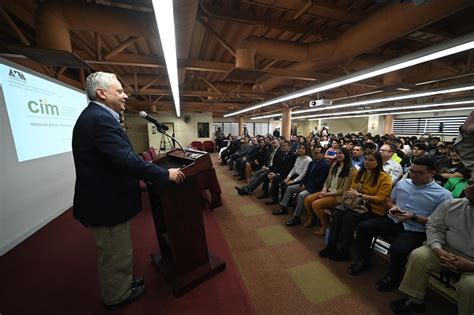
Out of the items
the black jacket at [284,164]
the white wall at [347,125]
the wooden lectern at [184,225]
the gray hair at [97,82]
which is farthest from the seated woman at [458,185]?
the white wall at [347,125]

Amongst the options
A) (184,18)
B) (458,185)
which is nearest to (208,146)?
(184,18)

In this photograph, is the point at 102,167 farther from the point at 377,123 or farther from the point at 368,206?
the point at 377,123

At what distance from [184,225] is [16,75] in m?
2.89

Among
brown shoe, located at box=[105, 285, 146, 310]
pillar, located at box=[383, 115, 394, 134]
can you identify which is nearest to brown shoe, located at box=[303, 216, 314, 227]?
brown shoe, located at box=[105, 285, 146, 310]

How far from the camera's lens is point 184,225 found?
168cm

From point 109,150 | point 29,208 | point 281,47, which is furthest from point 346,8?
point 29,208

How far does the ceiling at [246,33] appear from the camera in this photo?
195cm

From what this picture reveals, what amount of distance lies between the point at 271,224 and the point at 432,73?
184 inches

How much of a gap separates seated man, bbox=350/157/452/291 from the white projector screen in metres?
4.06

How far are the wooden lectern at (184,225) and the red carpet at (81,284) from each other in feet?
0.36

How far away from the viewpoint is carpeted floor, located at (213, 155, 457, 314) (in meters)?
1.61

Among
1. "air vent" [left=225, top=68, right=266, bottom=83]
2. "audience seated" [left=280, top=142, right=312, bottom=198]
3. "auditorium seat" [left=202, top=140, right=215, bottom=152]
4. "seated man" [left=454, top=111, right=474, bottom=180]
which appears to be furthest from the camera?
"auditorium seat" [left=202, top=140, right=215, bottom=152]

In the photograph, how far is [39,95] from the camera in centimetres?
272

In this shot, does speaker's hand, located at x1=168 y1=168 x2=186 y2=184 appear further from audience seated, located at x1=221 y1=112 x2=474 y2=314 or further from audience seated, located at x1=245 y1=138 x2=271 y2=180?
audience seated, located at x1=245 y1=138 x2=271 y2=180
